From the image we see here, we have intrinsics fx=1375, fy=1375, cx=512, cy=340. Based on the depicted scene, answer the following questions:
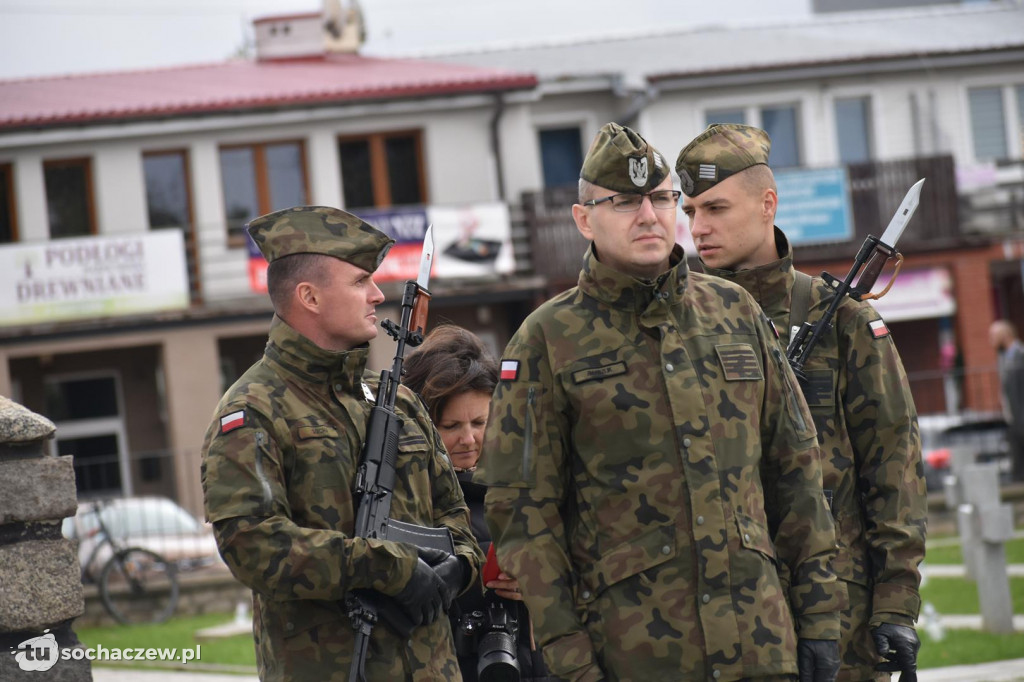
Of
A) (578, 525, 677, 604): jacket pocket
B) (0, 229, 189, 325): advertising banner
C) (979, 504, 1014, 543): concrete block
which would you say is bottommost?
(979, 504, 1014, 543): concrete block

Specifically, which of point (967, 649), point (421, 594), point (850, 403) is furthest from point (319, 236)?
point (967, 649)

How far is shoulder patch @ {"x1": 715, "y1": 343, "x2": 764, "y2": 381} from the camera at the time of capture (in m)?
3.59

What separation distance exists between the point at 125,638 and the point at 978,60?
22.2 metres

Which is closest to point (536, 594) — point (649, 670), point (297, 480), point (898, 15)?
point (649, 670)

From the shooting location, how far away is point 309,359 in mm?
3996

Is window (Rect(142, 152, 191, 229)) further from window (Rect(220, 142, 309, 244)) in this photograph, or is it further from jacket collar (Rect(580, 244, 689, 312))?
jacket collar (Rect(580, 244, 689, 312))

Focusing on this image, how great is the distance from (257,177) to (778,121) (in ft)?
35.1

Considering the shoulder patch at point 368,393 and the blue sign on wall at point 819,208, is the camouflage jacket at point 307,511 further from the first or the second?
the blue sign on wall at point 819,208

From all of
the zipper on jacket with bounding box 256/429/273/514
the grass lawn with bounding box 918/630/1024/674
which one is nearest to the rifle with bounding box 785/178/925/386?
the zipper on jacket with bounding box 256/429/273/514

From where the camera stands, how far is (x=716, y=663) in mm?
3408

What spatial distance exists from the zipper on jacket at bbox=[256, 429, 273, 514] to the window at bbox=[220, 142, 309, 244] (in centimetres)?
2321

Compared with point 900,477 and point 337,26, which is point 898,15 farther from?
point 900,477

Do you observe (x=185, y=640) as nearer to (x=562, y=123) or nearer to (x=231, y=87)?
(x=231, y=87)
